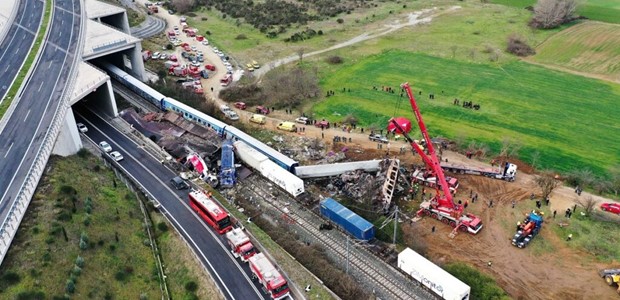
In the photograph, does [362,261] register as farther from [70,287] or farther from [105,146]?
[105,146]

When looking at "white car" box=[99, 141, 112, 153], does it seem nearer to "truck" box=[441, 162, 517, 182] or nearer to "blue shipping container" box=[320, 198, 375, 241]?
"blue shipping container" box=[320, 198, 375, 241]

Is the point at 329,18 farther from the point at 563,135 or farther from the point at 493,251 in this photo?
the point at 493,251

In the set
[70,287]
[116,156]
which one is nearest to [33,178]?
[116,156]

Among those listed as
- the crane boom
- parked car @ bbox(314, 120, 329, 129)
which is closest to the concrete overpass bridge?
parked car @ bbox(314, 120, 329, 129)

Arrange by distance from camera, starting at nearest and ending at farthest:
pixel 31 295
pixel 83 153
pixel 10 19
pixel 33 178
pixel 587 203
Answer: pixel 31 295 < pixel 33 178 < pixel 587 203 < pixel 83 153 < pixel 10 19

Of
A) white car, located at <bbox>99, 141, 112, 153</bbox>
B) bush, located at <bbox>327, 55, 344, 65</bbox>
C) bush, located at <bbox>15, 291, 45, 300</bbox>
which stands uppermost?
bush, located at <bbox>327, 55, 344, 65</bbox>

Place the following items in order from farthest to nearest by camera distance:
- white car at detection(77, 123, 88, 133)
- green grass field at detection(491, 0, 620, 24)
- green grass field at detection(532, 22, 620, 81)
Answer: green grass field at detection(491, 0, 620, 24) → green grass field at detection(532, 22, 620, 81) → white car at detection(77, 123, 88, 133)
